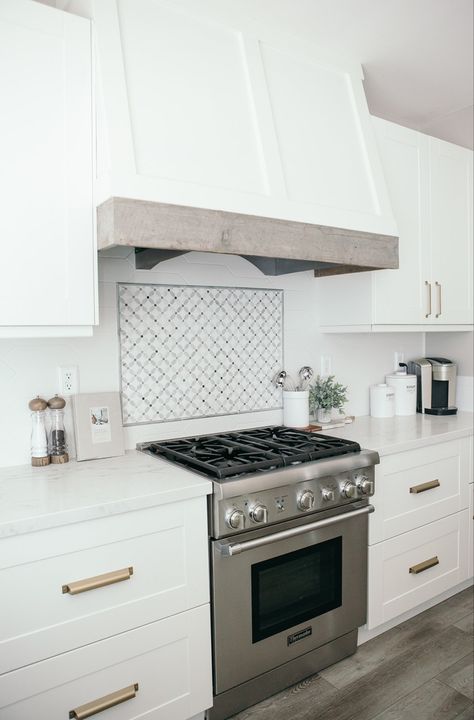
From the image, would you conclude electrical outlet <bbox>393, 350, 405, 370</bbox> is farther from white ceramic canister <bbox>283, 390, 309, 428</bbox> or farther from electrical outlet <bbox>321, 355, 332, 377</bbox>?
white ceramic canister <bbox>283, 390, 309, 428</bbox>

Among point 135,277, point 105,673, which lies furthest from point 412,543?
point 135,277

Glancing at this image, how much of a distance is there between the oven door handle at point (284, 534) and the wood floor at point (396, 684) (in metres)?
0.63

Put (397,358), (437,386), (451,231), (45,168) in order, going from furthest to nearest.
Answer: (397,358)
(437,386)
(451,231)
(45,168)

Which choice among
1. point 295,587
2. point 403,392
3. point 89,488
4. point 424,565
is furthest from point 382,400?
point 89,488

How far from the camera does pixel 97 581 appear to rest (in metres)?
1.59

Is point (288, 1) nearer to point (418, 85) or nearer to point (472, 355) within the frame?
point (418, 85)

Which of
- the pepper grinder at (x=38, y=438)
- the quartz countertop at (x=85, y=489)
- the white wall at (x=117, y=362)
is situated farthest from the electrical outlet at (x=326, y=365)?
the pepper grinder at (x=38, y=438)

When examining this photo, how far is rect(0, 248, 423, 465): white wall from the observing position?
78.6 inches

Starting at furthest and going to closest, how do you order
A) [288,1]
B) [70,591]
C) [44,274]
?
1. [288,1]
2. [44,274]
3. [70,591]

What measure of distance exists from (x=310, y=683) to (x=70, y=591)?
3.70ft

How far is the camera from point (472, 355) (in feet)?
10.6

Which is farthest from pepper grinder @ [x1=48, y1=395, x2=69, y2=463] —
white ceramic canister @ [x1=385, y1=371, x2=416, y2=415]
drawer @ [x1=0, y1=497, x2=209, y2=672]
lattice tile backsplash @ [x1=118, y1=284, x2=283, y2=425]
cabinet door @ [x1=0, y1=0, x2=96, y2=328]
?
white ceramic canister @ [x1=385, y1=371, x2=416, y2=415]

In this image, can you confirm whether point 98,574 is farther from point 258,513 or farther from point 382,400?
point 382,400

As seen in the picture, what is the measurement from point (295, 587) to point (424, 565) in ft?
2.74
